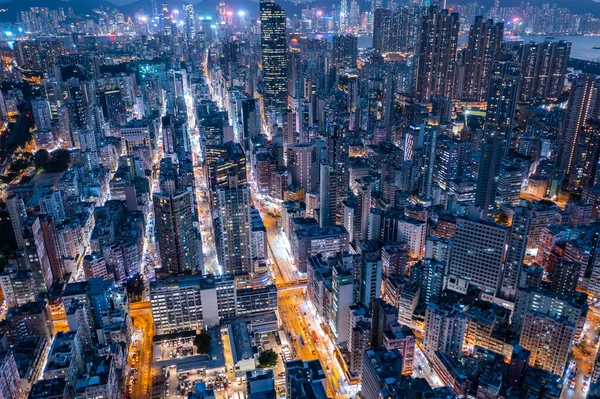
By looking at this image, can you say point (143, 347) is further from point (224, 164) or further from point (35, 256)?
point (224, 164)

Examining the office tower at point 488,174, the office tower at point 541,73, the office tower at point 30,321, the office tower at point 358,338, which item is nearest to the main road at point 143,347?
the office tower at point 30,321

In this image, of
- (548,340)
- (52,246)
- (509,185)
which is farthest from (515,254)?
(52,246)

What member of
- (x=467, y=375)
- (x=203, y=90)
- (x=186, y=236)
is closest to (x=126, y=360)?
(x=186, y=236)

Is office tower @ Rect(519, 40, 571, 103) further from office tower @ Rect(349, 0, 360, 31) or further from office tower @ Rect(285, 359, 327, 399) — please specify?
office tower @ Rect(349, 0, 360, 31)

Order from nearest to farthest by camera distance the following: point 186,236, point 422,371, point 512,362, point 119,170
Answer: point 512,362 < point 422,371 < point 186,236 < point 119,170

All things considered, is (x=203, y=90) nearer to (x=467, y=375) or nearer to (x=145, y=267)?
(x=145, y=267)
